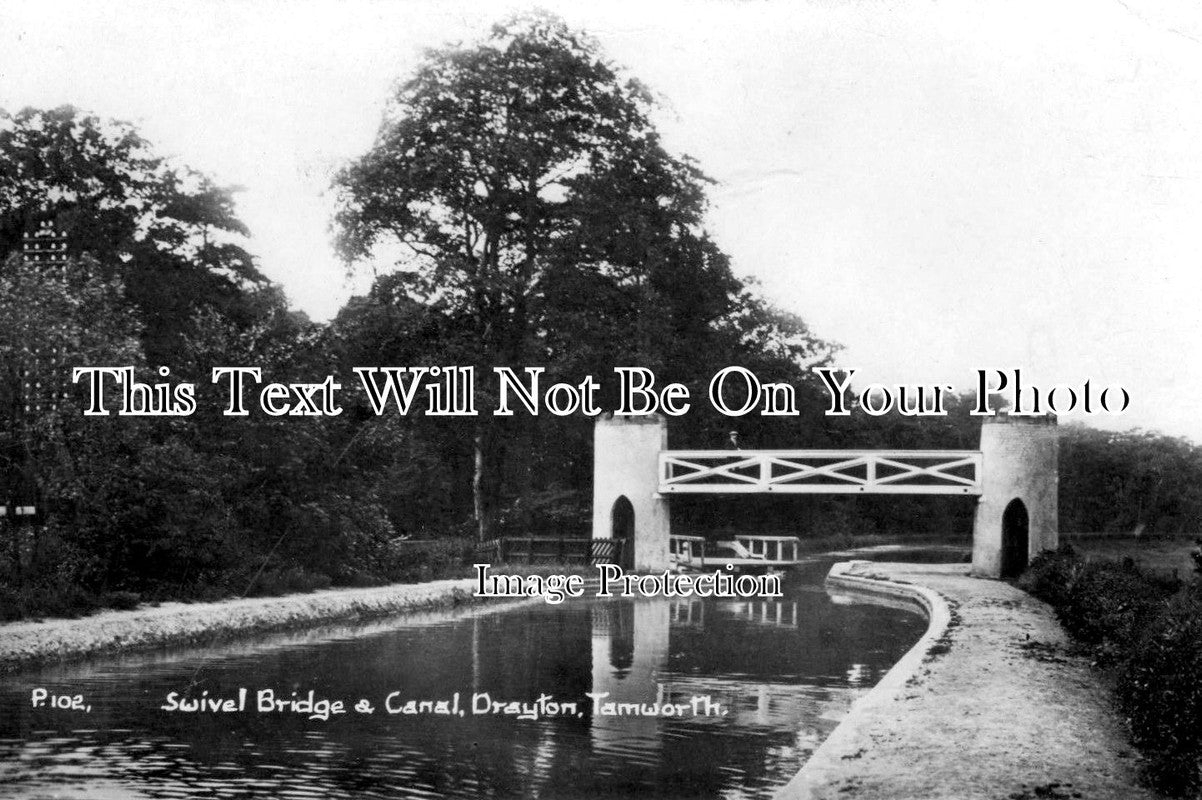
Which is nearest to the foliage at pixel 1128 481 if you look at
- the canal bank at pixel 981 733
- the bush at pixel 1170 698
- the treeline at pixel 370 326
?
the treeline at pixel 370 326

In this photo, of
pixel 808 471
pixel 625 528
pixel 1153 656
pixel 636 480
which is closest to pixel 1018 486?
pixel 808 471

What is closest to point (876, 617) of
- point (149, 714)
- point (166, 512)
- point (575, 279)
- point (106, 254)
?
point (575, 279)

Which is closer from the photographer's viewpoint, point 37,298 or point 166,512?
point 37,298

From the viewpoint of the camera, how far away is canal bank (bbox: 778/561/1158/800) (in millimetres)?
6184

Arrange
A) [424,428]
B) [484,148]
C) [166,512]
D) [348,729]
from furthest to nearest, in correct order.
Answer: [424,428]
[484,148]
[166,512]
[348,729]

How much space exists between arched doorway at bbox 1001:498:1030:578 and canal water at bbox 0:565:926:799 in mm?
6906

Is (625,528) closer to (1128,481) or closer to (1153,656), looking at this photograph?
(1128,481)

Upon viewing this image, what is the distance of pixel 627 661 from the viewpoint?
36.1 feet

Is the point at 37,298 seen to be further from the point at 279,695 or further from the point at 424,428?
the point at 424,428

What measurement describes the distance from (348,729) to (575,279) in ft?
28.8

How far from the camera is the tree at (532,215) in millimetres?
15055

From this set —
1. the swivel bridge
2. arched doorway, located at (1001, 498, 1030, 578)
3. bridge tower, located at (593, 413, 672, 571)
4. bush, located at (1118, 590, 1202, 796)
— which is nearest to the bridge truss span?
the swivel bridge

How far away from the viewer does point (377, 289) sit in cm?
1692

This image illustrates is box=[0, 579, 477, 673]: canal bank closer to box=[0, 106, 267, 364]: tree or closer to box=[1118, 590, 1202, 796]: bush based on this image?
box=[0, 106, 267, 364]: tree
